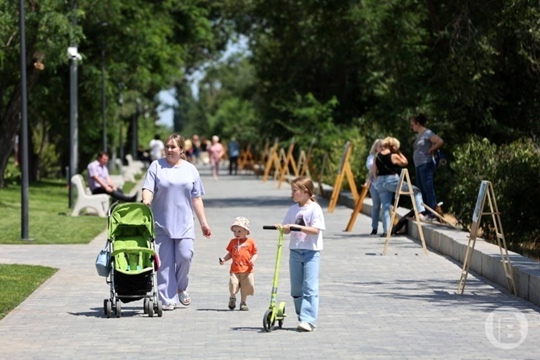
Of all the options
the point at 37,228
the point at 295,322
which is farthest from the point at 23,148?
the point at 295,322

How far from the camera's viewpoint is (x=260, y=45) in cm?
5512

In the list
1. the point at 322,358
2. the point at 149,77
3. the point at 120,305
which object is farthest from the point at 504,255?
the point at 149,77

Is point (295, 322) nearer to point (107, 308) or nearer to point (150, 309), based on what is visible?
point (150, 309)

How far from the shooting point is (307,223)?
1195 cm

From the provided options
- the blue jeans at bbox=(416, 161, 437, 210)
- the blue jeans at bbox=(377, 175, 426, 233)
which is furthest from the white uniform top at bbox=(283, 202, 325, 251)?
the blue jeans at bbox=(416, 161, 437, 210)

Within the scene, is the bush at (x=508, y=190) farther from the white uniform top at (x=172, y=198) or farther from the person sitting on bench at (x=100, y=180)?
the person sitting on bench at (x=100, y=180)

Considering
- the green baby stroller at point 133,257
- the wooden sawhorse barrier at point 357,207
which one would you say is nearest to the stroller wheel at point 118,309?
the green baby stroller at point 133,257

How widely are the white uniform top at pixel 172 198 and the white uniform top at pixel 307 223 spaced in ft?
5.71

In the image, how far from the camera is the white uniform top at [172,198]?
44.2 feet

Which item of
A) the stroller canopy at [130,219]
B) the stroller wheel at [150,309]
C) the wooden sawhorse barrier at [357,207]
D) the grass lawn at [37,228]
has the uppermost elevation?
the stroller canopy at [130,219]

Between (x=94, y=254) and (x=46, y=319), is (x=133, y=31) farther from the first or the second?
(x=46, y=319)

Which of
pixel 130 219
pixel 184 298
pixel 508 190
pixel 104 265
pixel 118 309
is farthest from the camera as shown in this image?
pixel 508 190

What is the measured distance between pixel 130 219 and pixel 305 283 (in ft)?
6.79

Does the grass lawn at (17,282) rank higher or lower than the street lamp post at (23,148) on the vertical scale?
lower
